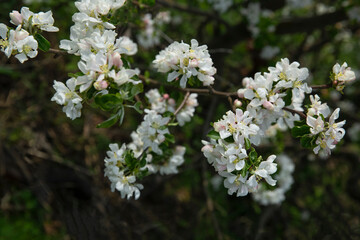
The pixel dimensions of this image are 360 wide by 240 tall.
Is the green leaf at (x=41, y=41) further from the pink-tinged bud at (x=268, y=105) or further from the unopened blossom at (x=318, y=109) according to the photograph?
the unopened blossom at (x=318, y=109)

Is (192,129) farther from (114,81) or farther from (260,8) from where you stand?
(114,81)

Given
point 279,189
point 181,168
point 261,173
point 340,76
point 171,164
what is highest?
point 340,76

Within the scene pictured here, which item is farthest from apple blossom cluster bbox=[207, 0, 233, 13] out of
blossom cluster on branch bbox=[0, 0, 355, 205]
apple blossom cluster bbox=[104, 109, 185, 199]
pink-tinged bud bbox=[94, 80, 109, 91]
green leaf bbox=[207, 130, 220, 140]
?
pink-tinged bud bbox=[94, 80, 109, 91]

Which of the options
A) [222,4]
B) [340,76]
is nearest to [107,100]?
[340,76]

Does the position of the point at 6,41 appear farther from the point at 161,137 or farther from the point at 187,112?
the point at 187,112

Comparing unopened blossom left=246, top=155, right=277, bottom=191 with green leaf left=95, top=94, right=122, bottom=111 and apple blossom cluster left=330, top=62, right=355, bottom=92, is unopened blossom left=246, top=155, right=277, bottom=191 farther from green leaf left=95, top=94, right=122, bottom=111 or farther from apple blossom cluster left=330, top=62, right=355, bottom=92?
green leaf left=95, top=94, right=122, bottom=111

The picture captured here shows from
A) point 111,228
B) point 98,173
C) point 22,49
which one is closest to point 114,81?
point 22,49

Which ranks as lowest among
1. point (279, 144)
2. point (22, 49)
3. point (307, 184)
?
point (307, 184)
